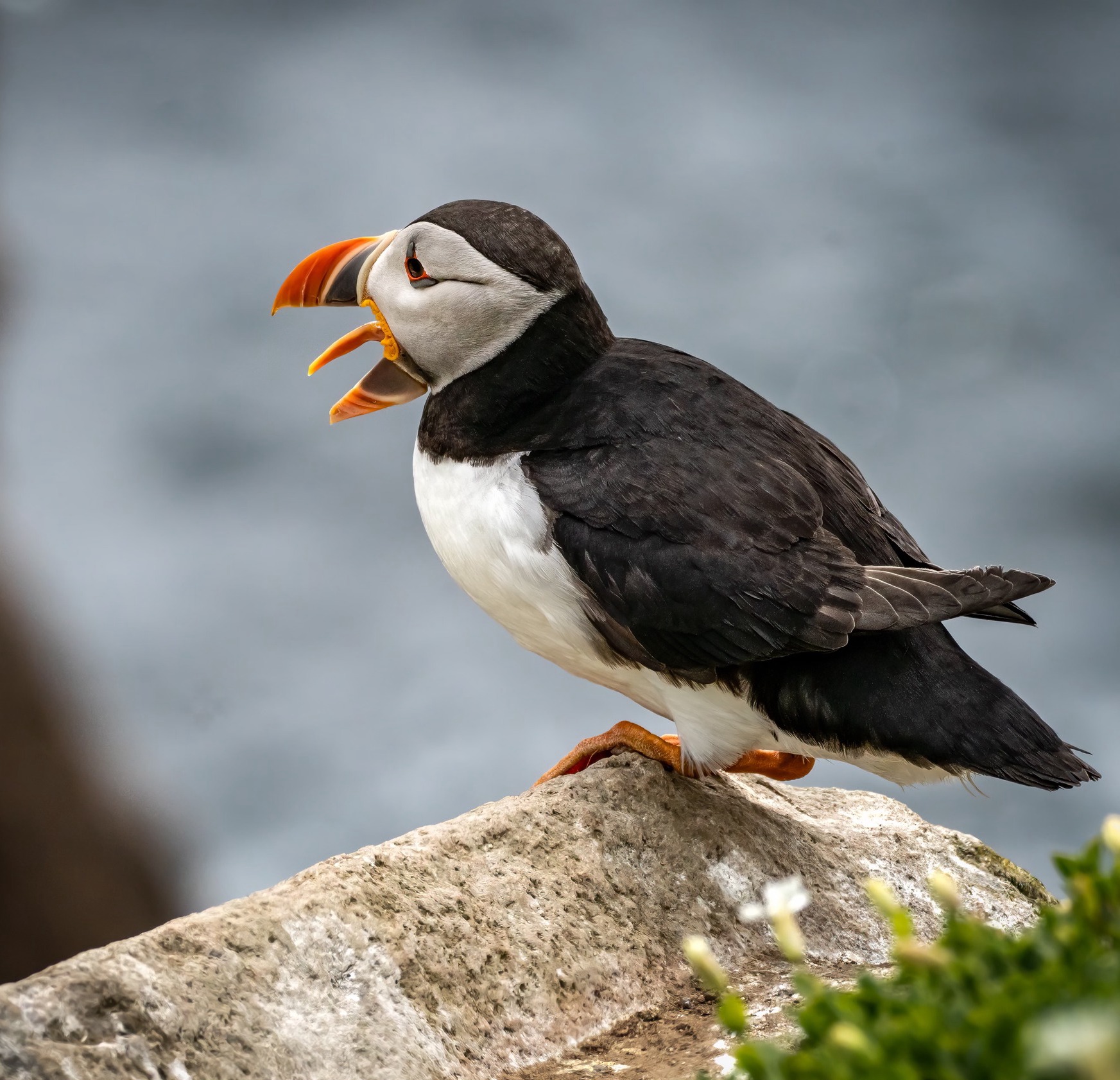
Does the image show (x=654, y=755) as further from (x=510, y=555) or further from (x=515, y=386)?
(x=515, y=386)

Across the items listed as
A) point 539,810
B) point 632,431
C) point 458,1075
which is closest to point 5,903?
point 539,810

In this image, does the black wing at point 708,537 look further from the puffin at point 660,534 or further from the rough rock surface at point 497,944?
the rough rock surface at point 497,944

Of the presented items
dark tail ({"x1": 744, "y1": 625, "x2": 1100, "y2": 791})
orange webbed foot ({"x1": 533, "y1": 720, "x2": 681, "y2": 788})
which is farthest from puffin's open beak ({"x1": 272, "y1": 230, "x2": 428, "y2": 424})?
dark tail ({"x1": 744, "y1": 625, "x2": 1100, "y2": 791})

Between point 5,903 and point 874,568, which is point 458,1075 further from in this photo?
point 5,903

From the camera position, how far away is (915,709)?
3125 mm

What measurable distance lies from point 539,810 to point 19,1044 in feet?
4.87

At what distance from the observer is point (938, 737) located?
10.1 feet

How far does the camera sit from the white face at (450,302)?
137 inches

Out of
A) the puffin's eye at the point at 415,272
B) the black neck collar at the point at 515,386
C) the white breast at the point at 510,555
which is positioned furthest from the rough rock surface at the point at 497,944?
the puffin's eye at the point at 415,272

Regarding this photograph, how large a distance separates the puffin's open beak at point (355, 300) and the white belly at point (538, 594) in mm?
340

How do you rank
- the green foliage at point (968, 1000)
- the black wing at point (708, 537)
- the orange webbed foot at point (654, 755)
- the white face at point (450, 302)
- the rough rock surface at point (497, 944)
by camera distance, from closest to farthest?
1. the green foliage at point (968, 1000)
2. the rough rock surface at point (497, 944)
3. the black wing at point (708, 537)
4. the white face at point (450, 302)
5. the orange webbed foot at point (654, 755)

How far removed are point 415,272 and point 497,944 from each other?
1.72 m

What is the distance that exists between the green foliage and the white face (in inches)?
86.0

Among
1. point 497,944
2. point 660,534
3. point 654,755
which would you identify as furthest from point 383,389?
point 497,944
